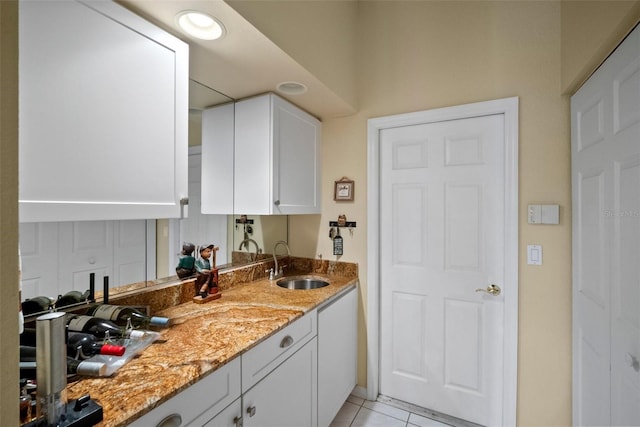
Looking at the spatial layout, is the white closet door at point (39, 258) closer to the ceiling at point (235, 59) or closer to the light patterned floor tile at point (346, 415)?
the ceiling at point (235, 59)

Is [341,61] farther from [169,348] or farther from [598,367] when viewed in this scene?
[598,367]

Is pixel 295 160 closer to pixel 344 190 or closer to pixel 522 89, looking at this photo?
pixel 344 190

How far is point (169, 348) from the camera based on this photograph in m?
1.05

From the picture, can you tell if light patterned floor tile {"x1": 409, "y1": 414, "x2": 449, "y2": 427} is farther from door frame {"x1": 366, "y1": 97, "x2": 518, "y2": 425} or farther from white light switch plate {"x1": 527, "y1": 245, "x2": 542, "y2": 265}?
white light switch plate {"x1": 527, "y1": 245, "x2": 542, "y2": 265}

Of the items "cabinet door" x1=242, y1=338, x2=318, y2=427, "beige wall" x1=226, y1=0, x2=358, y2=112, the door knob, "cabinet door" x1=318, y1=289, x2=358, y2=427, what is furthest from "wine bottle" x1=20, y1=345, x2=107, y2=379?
the door knob

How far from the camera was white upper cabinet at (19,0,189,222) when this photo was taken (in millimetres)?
793

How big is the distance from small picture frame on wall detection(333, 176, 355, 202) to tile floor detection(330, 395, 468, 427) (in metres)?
1.47

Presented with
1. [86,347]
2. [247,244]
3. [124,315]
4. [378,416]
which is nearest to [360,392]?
[378,416]

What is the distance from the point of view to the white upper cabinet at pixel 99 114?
0.79m

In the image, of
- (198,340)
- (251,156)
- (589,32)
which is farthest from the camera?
(251,156)

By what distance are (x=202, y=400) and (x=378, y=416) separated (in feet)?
4.95

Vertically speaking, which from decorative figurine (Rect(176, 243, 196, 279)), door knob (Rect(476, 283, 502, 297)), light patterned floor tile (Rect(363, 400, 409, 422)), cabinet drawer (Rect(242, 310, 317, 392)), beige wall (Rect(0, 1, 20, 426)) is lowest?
light patterned floor tile (Rect(363, 400, 409, 422))

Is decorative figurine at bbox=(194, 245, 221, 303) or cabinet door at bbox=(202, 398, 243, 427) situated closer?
cabinet door at bbox=(202, 398, 243, 427)

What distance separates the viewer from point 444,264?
1941 mm
